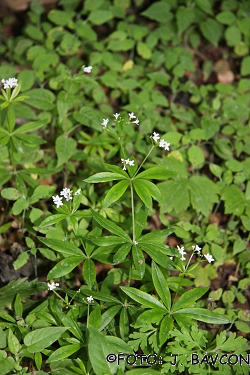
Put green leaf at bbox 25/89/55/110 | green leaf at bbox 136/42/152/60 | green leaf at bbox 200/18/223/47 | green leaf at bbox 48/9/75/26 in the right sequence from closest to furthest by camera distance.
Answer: green leaf at bbox 25/89/55/110 → green leaf at bbox 48/9/75/26 → green leaf at bbox 136/42/152/60 → green leaf at bbox 200/18/223/47

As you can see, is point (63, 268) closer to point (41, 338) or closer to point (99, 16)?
point (41, 338)

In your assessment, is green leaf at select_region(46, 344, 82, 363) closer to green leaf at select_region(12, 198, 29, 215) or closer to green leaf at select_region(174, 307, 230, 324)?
green leaf at select_region(174, 307, 230, 324)

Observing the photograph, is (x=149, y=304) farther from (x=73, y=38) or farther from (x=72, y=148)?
(x=73, y=38)

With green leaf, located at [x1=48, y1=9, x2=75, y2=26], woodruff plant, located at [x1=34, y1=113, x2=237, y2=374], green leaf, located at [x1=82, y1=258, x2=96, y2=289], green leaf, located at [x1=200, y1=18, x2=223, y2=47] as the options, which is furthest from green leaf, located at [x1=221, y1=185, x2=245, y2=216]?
green leaf, located at [x1=48, y1=9, x2=75, y2=26]

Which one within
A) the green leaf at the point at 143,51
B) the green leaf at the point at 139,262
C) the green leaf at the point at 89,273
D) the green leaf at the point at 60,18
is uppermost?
the green leaf at the point at 60,18

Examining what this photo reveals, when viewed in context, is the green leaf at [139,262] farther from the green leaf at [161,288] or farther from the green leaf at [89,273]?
the green leaf at [89,273]

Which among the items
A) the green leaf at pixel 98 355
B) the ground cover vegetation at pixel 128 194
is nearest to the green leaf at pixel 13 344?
the ground cover vegetation at pixel 128 194

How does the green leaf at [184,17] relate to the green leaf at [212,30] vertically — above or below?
above
